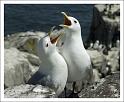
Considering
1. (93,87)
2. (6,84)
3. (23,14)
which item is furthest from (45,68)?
(23,14)

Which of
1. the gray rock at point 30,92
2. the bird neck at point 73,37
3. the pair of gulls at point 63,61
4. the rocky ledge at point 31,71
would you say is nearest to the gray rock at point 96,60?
the rocky ledge at point 31,71

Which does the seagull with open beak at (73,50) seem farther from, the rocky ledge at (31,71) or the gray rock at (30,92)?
the gray rock at (30,92)

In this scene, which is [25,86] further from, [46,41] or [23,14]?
[23,14]

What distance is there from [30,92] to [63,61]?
2.00ft

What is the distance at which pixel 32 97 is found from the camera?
412 cm

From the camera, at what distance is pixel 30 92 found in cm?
417

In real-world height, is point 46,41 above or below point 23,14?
below

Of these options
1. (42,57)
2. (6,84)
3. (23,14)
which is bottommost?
(6,84)

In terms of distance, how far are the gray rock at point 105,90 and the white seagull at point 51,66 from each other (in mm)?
296

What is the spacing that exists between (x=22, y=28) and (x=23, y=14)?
7.59ft

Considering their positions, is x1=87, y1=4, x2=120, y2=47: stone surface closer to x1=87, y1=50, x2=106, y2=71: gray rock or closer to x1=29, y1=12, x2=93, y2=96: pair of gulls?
x1=87, y1=50, x2=106, y2=71: gray rock

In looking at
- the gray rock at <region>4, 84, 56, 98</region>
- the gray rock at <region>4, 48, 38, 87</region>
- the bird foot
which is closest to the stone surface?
the gray rock at <region>4, 48, 38, 87</region>

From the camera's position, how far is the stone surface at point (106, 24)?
72.1 feet

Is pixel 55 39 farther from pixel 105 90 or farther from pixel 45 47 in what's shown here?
pixel 105 90
